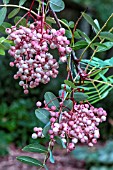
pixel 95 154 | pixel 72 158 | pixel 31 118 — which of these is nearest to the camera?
pixel 95 154

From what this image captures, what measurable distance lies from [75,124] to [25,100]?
11.2 ft

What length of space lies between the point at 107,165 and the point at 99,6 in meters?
1.53

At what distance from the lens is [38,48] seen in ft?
1.51

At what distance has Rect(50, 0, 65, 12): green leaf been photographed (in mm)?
541

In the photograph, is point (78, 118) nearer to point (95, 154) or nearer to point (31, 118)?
point (95, 154)

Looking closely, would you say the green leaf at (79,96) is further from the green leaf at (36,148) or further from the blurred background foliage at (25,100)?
the blurred background foliage at (25,100)

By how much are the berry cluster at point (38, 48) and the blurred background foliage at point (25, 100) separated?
2.92 meters

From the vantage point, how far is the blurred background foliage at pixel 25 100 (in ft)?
11.9

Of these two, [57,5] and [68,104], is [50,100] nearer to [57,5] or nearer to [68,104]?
[68,104]

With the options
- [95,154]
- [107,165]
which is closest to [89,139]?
[107,165]

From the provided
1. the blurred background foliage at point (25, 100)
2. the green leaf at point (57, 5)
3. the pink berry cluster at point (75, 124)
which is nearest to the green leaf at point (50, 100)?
the pink berry cluster at point (75, 124)

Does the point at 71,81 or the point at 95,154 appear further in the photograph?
the point at 95,154

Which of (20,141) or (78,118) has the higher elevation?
(78,118)

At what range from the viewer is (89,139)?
1.67 feet
